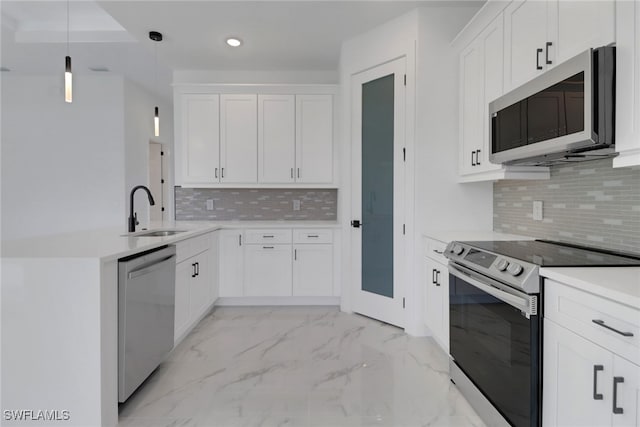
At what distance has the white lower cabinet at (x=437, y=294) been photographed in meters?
2.55

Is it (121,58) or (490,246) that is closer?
(490,246)

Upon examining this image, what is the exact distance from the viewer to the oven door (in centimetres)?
146

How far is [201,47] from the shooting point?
3.83m

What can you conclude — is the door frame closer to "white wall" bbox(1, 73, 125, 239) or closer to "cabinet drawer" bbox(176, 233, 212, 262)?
"cabinet drawer" bbox(176, 233, 212, 262)

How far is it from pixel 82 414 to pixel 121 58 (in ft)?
14.8

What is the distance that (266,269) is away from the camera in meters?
3.96

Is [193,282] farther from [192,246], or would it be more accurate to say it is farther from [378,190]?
[378,190]

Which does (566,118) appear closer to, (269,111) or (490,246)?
(490,246)

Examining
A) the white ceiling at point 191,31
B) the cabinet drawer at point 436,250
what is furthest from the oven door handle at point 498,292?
the white ceiling at point 191,31

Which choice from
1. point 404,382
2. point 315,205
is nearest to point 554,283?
point 404,382

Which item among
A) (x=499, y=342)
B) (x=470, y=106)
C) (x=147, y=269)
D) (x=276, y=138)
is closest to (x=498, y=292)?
(x=499, y=342)

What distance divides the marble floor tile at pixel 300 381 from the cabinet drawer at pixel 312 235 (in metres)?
0.93

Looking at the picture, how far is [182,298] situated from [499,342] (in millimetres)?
Answer: 2212

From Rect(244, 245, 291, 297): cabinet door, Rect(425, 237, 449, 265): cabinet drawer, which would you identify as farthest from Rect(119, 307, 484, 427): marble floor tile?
Rect(425, 237, 449, 265): cabinet drawer
